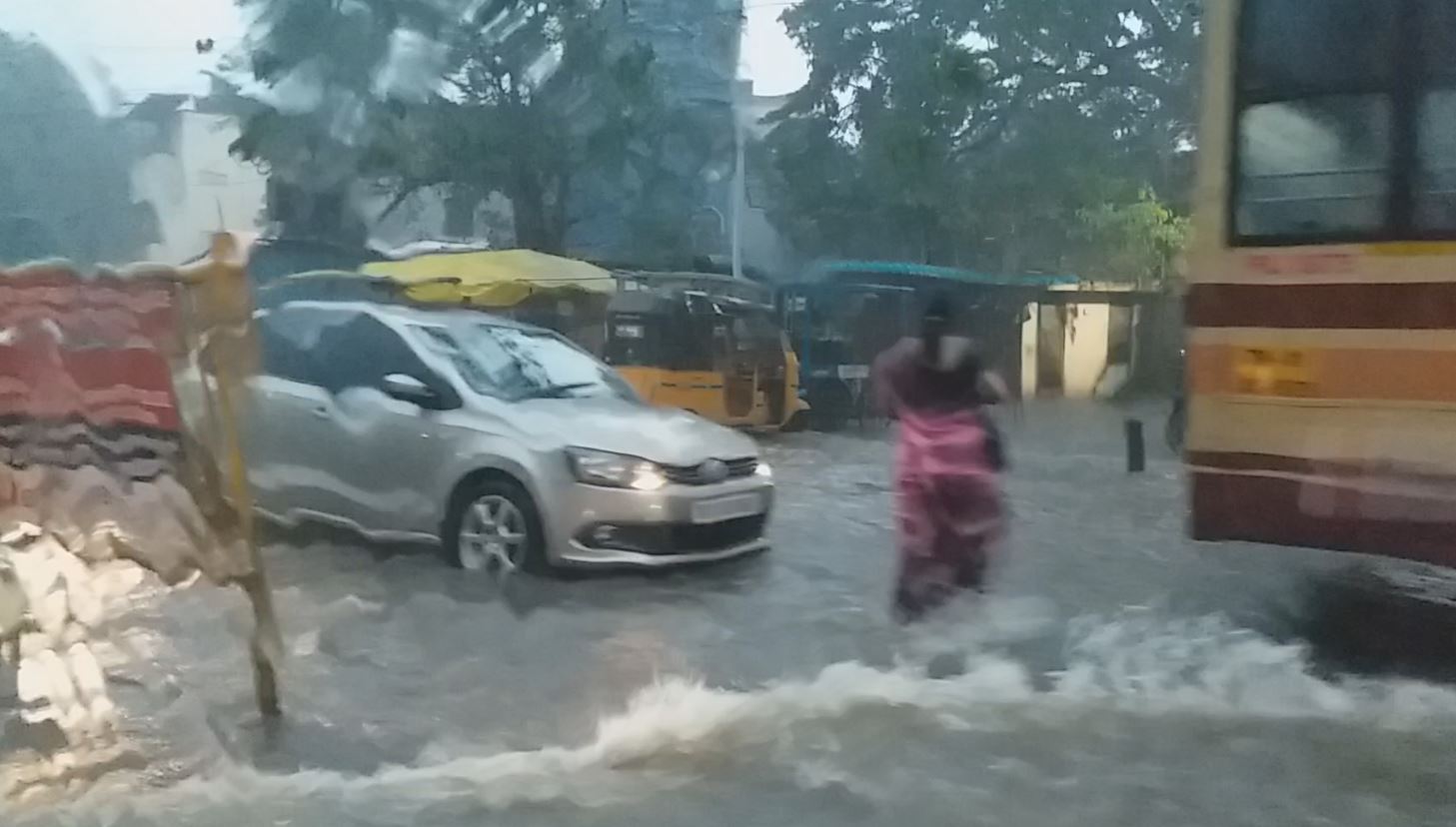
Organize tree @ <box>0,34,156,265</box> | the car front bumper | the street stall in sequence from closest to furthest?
the car front bumper, the street stall, tree @ <box>0,34,156,265</box>

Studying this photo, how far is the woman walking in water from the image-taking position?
1792 mm

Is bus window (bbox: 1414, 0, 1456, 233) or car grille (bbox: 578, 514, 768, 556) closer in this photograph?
bus window (bbox: 1414, 0, 1456, 233)

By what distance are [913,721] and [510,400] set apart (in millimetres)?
708

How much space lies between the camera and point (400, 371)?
1.94m

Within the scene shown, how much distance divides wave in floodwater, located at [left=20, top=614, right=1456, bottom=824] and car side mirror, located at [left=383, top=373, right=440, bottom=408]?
0.50 m

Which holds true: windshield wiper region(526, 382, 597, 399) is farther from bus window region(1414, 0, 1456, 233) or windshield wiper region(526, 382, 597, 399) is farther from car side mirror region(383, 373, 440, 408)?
bus window region(1414, 0, 1456, 233)

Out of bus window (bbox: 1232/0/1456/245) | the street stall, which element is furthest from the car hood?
bus window (bbox: 1232/0/1456/245)

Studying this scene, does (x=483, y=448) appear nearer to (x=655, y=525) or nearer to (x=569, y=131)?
(x=655, y=525)

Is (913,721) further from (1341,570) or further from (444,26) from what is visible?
(444,26)

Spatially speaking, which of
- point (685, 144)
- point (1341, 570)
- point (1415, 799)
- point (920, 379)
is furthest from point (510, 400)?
point (1415, 799)

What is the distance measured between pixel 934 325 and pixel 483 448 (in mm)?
649

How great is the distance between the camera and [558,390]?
74.6 inches

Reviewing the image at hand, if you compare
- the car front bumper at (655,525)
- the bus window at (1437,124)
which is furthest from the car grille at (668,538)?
the bus window at (1437,124)

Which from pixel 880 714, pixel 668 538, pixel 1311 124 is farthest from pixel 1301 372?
pixel 668 538
